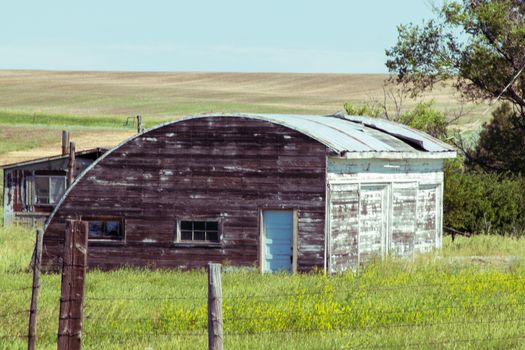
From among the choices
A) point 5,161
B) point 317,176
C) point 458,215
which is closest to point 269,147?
point 317,176

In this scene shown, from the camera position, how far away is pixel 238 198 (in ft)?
89.1

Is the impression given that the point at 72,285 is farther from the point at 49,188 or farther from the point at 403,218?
the point at 49,188

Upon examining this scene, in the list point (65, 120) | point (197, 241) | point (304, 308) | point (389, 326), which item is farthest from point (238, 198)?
point (65, 120)

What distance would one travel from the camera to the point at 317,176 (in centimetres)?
2656

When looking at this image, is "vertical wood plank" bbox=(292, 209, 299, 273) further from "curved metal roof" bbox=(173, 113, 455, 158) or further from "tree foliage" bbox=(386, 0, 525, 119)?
"tree foliage" bbox=(386, 0, 525, 119)

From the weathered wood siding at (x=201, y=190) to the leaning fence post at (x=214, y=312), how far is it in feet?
50.0

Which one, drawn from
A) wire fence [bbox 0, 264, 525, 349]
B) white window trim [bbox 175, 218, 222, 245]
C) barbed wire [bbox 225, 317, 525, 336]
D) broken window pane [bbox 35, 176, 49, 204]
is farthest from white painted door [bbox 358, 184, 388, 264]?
broken window pane [bbox 35, 176, 49, 204]

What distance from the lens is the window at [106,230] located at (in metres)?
28.2

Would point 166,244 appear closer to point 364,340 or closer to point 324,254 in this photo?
point 324,254

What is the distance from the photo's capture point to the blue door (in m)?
26.9

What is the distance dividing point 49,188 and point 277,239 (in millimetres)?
16993

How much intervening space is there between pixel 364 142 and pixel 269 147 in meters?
2.71

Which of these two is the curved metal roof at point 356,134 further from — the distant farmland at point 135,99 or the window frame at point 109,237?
the distant farmland at point 135,99

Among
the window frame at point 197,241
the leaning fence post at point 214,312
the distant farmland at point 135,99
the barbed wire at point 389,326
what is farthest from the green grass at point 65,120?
the leaning fence post at point 214,312
